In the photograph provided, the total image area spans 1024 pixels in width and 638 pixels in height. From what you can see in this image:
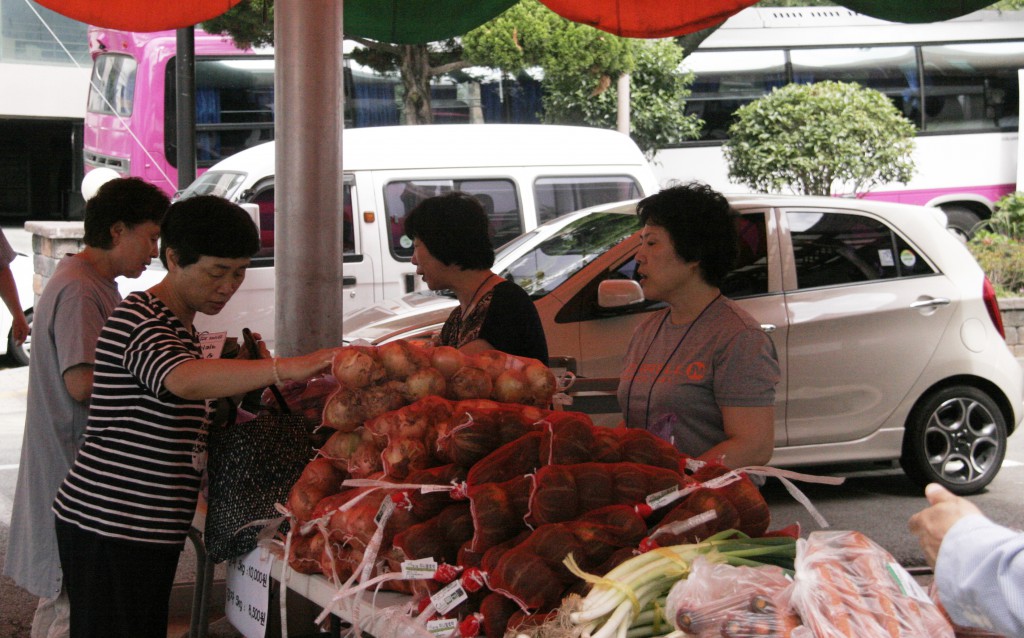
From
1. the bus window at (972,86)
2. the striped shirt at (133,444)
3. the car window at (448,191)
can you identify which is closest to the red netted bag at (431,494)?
the striped shirt at (133,444)

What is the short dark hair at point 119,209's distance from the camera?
145 inches

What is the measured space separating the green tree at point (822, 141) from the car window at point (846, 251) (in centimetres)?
811

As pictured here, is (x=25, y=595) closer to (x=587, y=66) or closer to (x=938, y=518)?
(x=938, y=518)

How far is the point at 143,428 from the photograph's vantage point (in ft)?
9.43

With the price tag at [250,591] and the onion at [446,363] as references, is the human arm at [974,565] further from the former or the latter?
the price tag at [250,591]

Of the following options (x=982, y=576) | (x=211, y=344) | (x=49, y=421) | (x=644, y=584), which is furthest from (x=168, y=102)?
(x=982, y=576)

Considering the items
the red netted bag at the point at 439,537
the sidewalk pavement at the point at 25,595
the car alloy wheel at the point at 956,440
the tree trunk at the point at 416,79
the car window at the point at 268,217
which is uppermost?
the tree trunk at the point at 416,79

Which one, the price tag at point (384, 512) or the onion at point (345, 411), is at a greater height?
the onion at point (345, 411)

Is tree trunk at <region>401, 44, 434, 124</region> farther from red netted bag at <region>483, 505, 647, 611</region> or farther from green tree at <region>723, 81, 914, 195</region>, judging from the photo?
red netted bag at <region>483, 505, 647, 611</region>

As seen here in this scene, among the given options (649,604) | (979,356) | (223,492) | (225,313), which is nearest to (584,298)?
(979,356)

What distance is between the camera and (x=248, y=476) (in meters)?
2.90

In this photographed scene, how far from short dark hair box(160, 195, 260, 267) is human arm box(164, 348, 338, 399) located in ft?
1.18

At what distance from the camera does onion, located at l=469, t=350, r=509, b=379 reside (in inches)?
116

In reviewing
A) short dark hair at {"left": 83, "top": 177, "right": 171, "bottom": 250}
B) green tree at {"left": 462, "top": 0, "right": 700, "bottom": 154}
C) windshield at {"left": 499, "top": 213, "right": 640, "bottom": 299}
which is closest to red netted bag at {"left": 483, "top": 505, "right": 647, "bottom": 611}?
short dark hair at {"left": 83, "top": 177, "right": 171, "bottom": 250}
